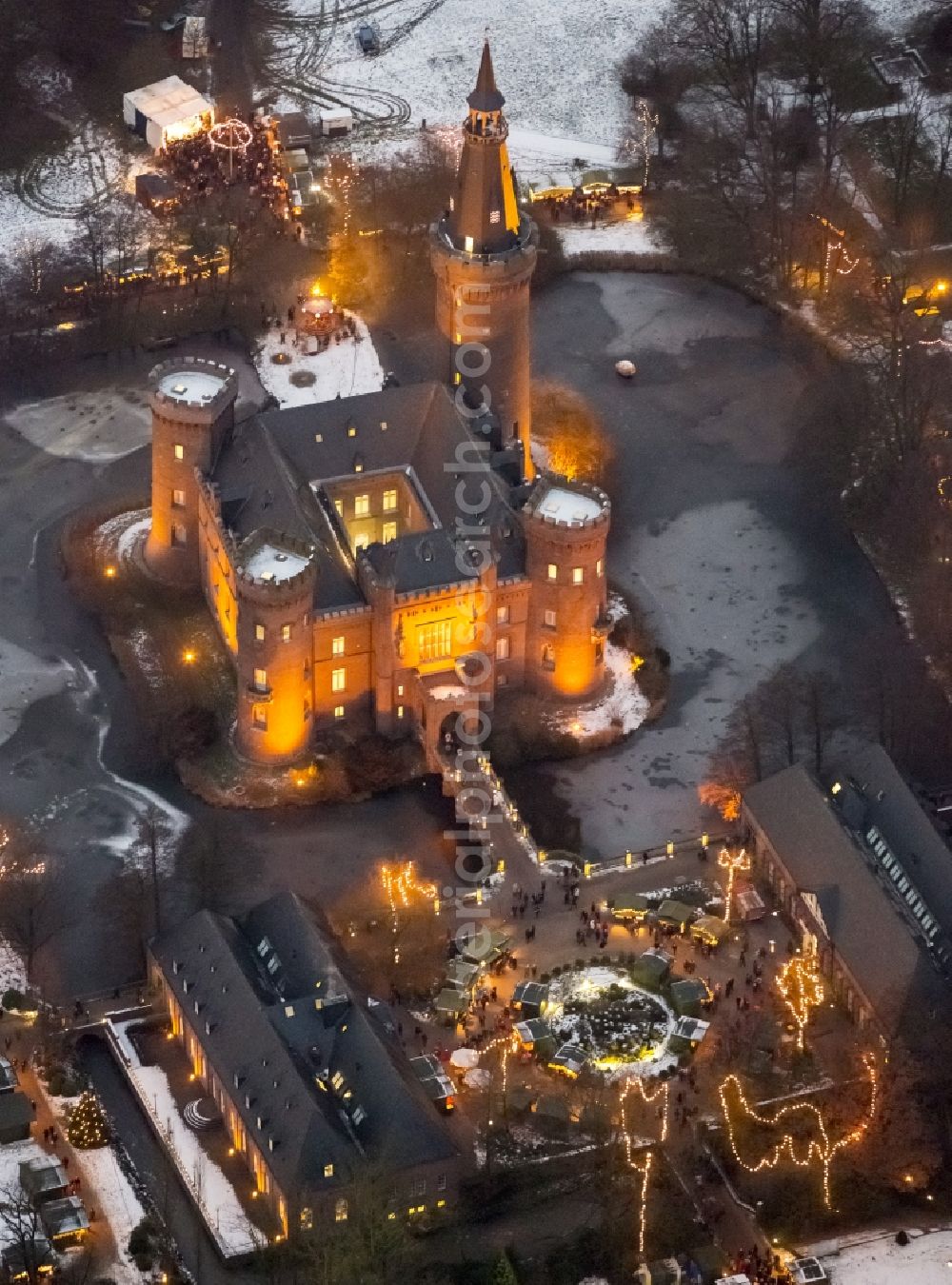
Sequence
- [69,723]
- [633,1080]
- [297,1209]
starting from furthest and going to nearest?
[69,723], [633,1080], [297,1209]

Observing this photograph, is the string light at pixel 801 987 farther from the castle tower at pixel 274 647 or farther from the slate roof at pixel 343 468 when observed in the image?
the castle tower at pixel 274 647

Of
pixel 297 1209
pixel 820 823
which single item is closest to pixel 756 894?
pixel 820 823

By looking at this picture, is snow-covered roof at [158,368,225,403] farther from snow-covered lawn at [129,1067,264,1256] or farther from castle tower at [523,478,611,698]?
snow-covered lawn at [129,1067,264,1256]

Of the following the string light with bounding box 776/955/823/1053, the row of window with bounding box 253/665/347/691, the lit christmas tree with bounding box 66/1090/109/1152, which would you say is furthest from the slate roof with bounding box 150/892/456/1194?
the string light with bounding box 776/955/823/1053

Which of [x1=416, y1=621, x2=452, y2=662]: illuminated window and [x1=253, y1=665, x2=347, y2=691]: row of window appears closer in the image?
[x1=253, y1=665, x2=347, y2=691]: row of window

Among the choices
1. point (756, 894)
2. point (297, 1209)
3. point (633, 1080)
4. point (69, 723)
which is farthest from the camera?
point (69, 723)

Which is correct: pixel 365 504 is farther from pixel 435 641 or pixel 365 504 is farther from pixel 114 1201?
pixel 114 1201

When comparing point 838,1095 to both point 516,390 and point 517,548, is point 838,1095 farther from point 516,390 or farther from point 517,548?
point 516,390
